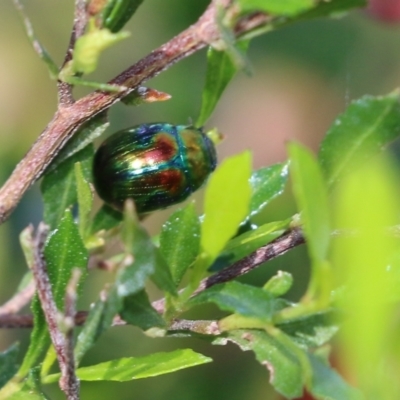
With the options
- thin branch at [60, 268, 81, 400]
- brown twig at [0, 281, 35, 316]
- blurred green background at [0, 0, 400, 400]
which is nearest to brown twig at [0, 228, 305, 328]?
thin branch at [60, 268, 81, 400]

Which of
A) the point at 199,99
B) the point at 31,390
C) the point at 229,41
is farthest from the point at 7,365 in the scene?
the point at 199,99

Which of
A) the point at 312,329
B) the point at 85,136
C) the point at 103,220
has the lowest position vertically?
the point at 312,329

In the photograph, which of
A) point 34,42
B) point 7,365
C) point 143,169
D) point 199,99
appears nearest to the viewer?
point 34,42

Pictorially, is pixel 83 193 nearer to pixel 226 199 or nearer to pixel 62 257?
pixel 62 257

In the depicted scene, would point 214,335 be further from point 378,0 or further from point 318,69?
point 318,69

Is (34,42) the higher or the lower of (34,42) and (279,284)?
the higher

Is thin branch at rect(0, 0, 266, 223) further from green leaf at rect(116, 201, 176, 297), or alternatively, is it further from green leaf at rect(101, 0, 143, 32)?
green leaf at rect(116, 201, 176, 297)

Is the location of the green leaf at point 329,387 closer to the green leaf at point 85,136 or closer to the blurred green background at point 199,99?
the green leaf at point 85,136
